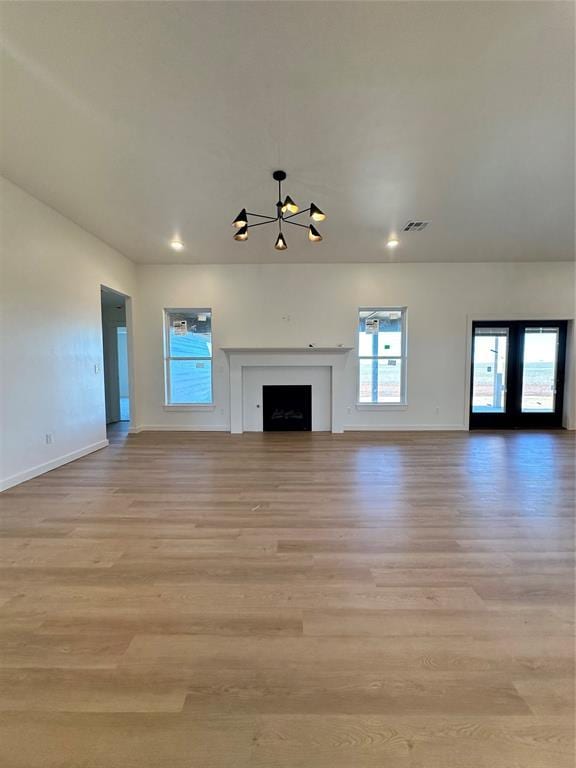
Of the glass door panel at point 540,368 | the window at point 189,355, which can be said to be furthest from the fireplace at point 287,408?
the glass door panel at point 540,368

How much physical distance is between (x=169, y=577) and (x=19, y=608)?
2.32 ft

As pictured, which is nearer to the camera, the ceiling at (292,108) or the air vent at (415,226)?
the ceiling at (292,108)

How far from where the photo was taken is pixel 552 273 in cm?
558

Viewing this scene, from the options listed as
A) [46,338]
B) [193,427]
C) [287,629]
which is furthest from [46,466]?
[287,629]

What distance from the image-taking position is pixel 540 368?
5777 millimetres

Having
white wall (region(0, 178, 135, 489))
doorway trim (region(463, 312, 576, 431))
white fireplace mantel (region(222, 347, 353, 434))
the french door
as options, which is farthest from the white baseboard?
the french door

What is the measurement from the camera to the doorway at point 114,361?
6738mm

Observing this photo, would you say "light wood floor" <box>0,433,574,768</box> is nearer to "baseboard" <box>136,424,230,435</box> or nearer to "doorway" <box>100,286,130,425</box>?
"baseboard" <box>136,424,230,435</box>

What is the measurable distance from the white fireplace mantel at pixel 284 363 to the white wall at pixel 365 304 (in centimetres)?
20

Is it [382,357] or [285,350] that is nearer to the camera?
[285,350]

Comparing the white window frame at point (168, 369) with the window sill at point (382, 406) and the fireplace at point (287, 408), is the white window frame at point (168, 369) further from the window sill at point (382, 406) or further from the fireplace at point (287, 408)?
the window sill at point (382, 406)

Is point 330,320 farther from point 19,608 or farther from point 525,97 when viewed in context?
point 19,608

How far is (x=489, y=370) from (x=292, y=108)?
552 cm

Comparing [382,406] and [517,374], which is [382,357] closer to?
[382,406]
